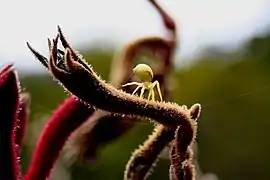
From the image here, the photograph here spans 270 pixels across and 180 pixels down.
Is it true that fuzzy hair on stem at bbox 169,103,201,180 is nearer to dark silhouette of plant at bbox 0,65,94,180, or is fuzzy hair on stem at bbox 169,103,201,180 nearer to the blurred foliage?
dark silhouette of plant at bbox 0,65,94,180

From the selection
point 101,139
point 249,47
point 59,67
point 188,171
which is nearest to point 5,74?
point 59,67

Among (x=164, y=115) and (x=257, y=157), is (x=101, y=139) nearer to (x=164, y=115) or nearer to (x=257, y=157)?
(x=164, y=115)

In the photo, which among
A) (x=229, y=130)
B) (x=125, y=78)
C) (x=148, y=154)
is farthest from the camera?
(x=229, y=130)

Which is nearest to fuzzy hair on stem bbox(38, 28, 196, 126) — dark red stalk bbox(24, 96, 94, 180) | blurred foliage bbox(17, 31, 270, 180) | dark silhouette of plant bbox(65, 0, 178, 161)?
dark red stalk bbox(24, 96, 94, 180)

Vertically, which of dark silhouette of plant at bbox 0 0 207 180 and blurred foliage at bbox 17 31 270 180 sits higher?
blurred foliage at bbox 17 31 270 180

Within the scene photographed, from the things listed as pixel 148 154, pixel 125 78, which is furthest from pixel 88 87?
pixel 125 78

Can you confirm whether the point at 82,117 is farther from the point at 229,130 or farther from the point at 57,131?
the point at 229,130
